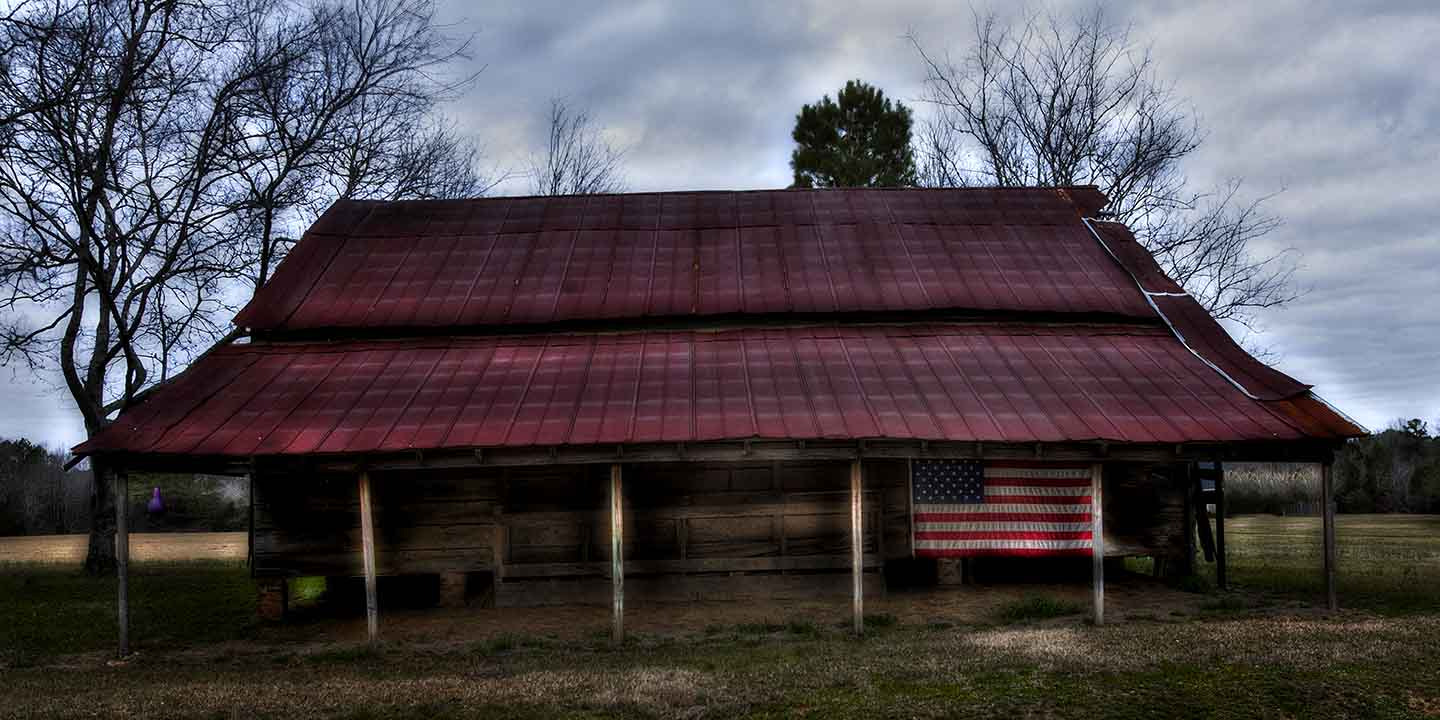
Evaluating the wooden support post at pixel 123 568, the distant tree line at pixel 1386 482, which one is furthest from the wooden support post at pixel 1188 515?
the distant tree line at pixel 1386 482

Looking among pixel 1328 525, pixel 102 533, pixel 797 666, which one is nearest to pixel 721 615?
pixel 797 666

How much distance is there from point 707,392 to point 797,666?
446cm

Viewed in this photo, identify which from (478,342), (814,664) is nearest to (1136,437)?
(814,664)

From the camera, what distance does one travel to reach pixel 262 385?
15.0 m

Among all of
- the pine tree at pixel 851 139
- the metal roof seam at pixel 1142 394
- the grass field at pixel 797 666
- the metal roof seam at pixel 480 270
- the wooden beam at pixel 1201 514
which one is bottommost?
the grass field at pixel 797 666

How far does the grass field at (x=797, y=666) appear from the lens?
914 centimetres

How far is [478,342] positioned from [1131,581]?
11.7 meters

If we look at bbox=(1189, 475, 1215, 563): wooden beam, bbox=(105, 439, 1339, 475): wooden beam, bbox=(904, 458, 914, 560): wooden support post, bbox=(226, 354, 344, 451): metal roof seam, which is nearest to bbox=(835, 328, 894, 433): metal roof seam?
bbox=(105, 439, 1339, 475): wooden beam

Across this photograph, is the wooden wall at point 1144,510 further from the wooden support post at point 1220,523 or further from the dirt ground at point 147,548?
the dirt ground at point 147,548

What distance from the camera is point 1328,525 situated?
13805 millimetres

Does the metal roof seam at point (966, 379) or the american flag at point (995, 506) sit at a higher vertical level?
the metal roof seam at point (966, 379)

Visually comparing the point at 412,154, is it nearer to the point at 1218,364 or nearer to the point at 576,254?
the point at 576,254

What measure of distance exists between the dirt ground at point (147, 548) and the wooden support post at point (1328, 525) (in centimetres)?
2595

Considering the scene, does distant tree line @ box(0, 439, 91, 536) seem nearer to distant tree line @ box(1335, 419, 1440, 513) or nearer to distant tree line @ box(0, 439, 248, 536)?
distant tree line @ box(0, 439, 248, 536)
